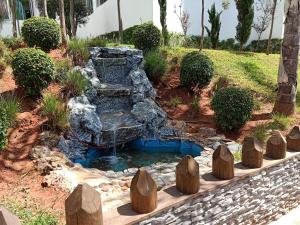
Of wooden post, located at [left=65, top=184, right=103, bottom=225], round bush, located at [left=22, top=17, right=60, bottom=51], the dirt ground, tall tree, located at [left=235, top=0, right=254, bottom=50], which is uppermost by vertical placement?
tall tree, located at [left=235, top=0, right=254, bottom=50]

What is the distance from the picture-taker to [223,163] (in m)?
2.91

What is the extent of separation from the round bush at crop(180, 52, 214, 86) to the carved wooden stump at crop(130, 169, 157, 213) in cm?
623

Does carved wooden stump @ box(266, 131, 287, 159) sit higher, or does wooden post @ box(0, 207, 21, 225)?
wooden post @ box(0, 207, 21, 225)

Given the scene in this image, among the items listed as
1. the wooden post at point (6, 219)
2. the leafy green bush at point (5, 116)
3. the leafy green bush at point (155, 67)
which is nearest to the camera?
the wooden post at point (6, 219)

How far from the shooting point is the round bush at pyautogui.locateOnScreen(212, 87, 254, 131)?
253 inches

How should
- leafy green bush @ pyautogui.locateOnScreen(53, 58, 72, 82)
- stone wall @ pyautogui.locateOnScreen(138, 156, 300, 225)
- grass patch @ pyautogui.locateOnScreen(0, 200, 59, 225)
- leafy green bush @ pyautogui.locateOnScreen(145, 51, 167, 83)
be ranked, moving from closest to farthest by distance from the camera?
stone wall @ pyautogui.locateOnScreen(138, 156, 300, 225)
grass patch @ pyautogui.locateOnScreen(0, 200, 59, 225)
leafy green bush @ pyautogui.locateOnScreen(53, 58, 72, 82)
leafy green bush @ pyautogui.locateOnScreen(145, 51, 167, 83)

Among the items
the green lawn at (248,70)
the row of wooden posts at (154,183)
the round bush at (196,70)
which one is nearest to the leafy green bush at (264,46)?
the green lawn at (248,70)

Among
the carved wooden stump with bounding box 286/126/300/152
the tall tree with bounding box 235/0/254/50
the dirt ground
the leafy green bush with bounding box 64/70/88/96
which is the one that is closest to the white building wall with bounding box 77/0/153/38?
the tall tree with bounding box 235/0/254/50

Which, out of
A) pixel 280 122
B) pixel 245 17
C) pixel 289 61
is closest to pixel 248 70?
pixel 289 61

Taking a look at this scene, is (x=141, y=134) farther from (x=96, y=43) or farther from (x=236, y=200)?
(x=236, y=200)

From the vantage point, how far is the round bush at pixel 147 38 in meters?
10.0

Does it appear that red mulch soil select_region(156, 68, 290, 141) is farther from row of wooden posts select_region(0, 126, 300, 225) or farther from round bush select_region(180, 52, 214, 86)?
row of wooden posts select_region(0, 126, 300, 225)

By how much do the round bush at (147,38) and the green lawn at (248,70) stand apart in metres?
0.49

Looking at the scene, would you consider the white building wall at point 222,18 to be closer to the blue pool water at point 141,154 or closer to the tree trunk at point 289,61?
the tree trunk at point 289,61
